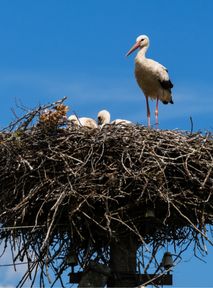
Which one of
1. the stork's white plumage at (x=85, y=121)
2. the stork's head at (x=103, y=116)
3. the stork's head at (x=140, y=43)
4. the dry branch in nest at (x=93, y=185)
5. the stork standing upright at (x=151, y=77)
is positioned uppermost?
the stork's head at (x=140, y=43)

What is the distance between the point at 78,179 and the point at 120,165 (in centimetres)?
35

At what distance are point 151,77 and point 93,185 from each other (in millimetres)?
2785

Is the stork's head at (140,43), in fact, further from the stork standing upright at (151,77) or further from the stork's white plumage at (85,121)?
the stork's white plumage at (85,121)

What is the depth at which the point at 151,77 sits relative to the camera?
Result: 9.25 meters

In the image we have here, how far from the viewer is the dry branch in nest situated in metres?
6.76

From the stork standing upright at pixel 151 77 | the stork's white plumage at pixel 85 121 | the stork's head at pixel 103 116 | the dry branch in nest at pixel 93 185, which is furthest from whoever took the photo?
the stork standing upright at pixel 151 77

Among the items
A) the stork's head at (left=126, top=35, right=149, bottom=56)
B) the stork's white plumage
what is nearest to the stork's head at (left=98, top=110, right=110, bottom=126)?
the stork's white plumage

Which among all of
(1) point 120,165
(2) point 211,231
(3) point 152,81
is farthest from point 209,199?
(3) point 152,81

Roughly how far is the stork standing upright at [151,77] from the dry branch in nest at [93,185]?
2165 mm

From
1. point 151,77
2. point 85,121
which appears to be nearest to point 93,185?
point 85,121

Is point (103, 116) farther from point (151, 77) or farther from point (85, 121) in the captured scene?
point (151, 77)

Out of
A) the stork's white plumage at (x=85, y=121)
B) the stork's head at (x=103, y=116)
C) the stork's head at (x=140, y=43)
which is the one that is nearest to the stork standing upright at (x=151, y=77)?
the stork's head at (x=140, y=43)

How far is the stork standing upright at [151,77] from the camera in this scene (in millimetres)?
9250

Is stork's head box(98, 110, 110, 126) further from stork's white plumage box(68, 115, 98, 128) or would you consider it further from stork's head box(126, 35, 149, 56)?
stork's head box(126, 35, 149, 56)
